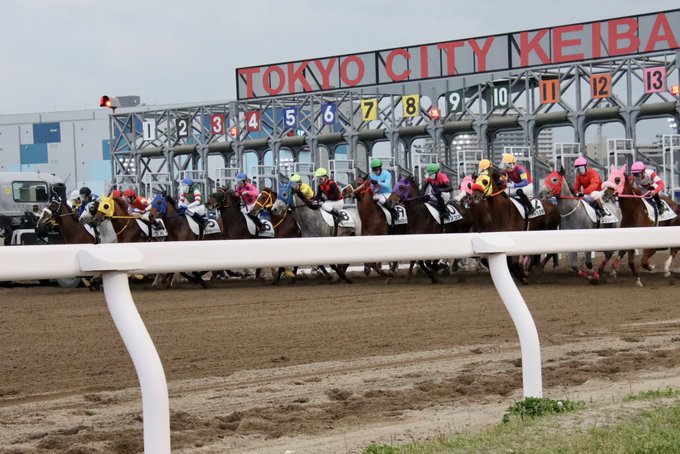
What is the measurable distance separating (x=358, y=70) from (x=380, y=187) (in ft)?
62.3

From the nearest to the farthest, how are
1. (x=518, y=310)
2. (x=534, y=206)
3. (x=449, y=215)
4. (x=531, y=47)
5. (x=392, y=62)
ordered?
(x=518, y=310)
(x=534, y=206)
(x=449, y=215)
(x=531, y=47)
(x=392, y=62)

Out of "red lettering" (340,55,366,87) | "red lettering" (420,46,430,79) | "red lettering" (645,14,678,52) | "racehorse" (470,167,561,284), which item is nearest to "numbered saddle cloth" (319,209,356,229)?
"racehorse" (470,167,561,284)

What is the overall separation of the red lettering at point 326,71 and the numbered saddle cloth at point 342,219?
2007cm

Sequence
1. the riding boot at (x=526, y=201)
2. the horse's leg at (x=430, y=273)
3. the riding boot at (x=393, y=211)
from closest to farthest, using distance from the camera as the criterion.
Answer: the horse's leg at (x=430, y=273)
the riding boot at (x=526, y=201)
the riding boot at (x=393, y=211)

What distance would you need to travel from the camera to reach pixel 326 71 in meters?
38.3

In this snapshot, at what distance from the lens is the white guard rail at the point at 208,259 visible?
3807mm

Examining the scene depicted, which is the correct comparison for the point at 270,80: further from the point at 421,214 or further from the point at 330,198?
the point at 421,214

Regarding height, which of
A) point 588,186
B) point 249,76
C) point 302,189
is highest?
point 249,76

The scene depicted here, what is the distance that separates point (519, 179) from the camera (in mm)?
16766

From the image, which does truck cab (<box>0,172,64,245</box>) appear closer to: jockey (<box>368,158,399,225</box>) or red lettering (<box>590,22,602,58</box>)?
jockey (<box>368,158,399,225</box>)

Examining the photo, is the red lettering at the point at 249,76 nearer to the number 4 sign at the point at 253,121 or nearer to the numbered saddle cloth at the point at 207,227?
the number 4 sign at the point at 253,121

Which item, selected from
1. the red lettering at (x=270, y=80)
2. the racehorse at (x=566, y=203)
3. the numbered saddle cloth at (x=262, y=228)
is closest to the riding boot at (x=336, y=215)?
the numbered saddle cloth at (x=262, y=228)

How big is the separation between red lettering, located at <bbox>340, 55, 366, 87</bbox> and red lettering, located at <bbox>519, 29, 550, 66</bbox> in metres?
5.97

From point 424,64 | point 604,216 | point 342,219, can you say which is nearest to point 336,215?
point 342,219
